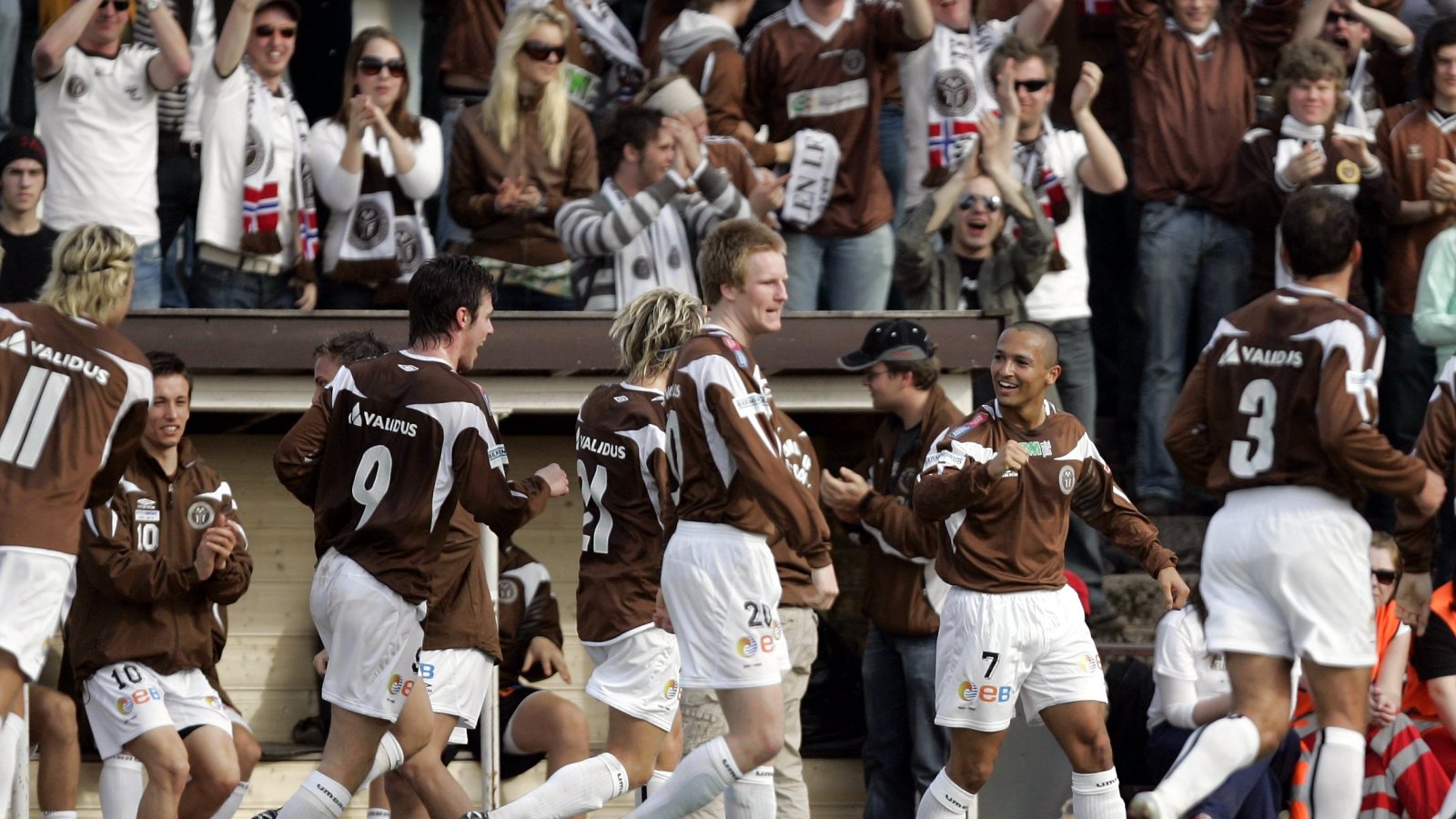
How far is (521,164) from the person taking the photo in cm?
1019

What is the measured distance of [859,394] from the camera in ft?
33.2

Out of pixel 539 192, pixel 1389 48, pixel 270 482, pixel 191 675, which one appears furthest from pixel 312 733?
pixel 1389 48

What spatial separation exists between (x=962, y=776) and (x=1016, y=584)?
0.77 meters

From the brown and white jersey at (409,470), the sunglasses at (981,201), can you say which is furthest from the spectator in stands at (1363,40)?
the brown and white jersey at (409,470)

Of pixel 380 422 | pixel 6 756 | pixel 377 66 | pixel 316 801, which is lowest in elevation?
pixel 316 801

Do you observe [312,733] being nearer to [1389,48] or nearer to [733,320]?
[733,320]

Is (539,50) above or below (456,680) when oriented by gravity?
above

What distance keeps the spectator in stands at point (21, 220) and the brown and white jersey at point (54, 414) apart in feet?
9.12

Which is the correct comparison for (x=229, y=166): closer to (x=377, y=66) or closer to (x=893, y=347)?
(x=377, y=66)

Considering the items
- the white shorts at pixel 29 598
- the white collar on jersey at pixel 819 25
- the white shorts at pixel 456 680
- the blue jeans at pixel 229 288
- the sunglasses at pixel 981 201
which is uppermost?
the white collar on jersey at pixel 819 25

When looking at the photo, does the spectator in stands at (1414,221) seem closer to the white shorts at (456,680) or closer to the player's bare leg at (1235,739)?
the player's bare leg at (1235,739)

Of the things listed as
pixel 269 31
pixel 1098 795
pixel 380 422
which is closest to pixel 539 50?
pixel 269 31

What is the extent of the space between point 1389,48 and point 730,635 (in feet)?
21.4

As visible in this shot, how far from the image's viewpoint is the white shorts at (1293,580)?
7.04m
